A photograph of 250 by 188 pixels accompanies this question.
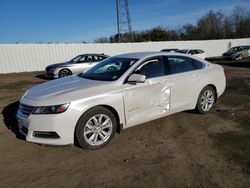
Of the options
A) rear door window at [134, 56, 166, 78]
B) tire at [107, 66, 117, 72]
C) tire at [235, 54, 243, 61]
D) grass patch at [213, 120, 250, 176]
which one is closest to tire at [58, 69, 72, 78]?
tire at [107, 66, 117, 72]

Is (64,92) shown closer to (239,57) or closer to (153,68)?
(153,68)

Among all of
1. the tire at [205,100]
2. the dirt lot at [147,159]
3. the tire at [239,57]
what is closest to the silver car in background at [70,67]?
the dirt lot at [147,159]

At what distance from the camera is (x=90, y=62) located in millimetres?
14820

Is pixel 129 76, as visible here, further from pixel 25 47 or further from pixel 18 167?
pixel 25 47

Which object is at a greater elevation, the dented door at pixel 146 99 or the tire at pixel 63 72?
the dented door at pixel 146 99

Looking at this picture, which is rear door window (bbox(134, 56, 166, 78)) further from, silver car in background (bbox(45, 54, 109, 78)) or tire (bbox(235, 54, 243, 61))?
tire (bbox(235, 54, 243, 61))

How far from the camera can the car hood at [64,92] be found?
401 cm

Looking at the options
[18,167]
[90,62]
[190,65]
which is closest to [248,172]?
[190,65]

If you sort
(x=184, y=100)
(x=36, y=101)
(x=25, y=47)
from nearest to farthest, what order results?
(x=36, y=101) → (x=184, y=100) → (x=25, y=47)

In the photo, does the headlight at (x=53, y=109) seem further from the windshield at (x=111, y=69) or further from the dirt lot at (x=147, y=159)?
the windshield at (x=111, y=69)

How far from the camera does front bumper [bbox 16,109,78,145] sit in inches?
153

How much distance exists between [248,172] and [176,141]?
1393 millimetres

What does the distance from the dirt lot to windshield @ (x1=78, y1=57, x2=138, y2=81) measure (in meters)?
1.19

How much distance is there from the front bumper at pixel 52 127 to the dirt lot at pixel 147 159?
0.30 meters
